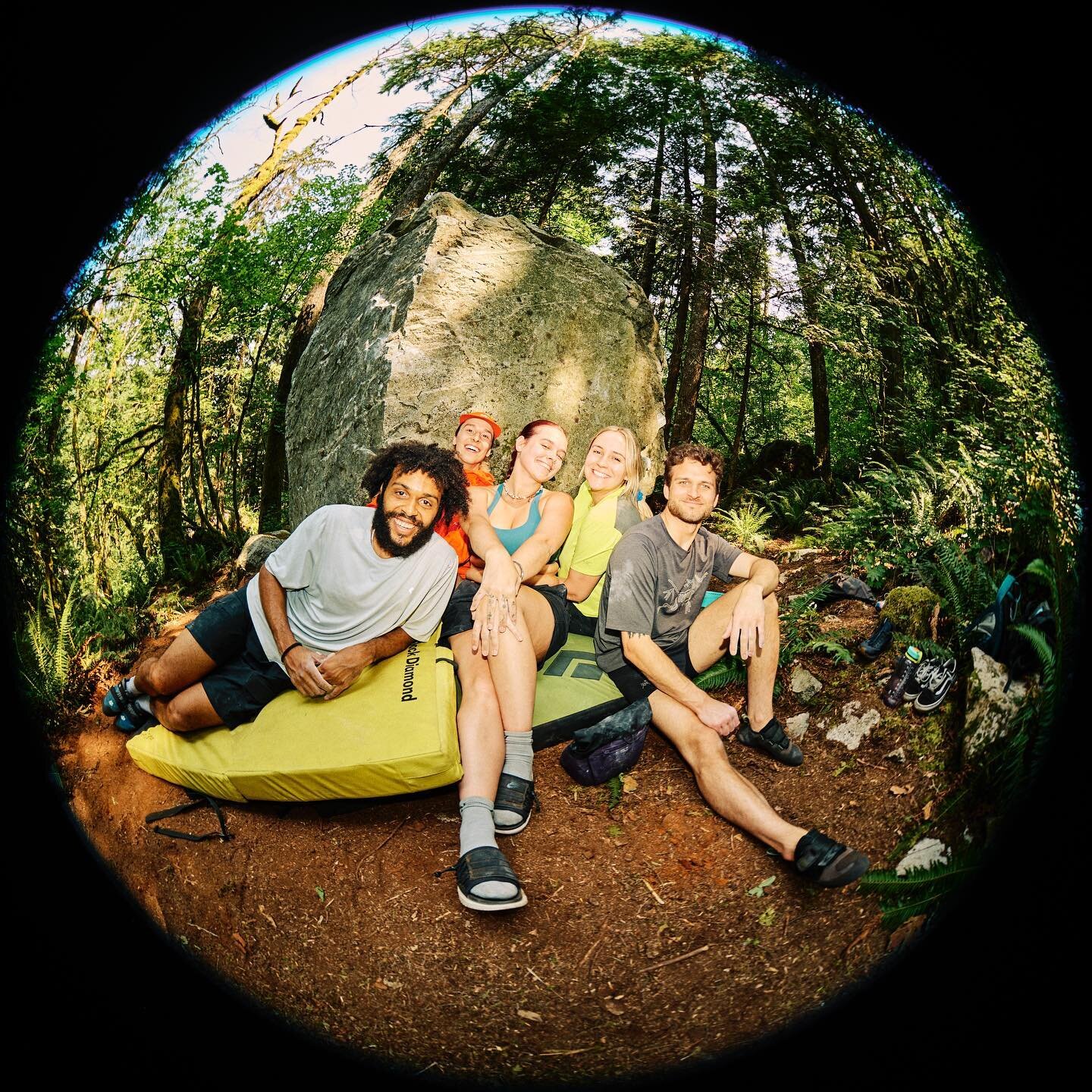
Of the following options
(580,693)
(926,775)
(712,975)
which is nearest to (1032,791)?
(926,775)

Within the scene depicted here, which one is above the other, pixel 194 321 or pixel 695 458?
pixel 194 321

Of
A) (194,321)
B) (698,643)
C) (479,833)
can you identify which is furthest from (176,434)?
(698,643)

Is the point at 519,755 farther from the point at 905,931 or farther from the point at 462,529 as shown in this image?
the point at 905,931

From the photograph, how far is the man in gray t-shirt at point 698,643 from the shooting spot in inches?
65.2

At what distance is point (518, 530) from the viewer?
2670mm

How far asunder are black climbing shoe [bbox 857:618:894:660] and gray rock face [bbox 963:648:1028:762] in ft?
0.68

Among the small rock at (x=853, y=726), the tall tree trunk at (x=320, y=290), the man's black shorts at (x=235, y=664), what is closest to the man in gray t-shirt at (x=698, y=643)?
the small rock at (x=853, y=726)

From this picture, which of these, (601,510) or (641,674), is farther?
(601,510)

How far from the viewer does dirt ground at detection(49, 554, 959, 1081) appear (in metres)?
1.62

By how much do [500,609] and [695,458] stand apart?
83cm

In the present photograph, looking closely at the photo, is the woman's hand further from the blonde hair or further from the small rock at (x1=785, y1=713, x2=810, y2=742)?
the small rock at (x1=785, y1=713, x2=810, y2=742)

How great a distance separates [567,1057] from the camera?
5.45ft

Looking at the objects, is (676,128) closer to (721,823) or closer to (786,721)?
(786,721)

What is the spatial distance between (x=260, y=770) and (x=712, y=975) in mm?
1302
